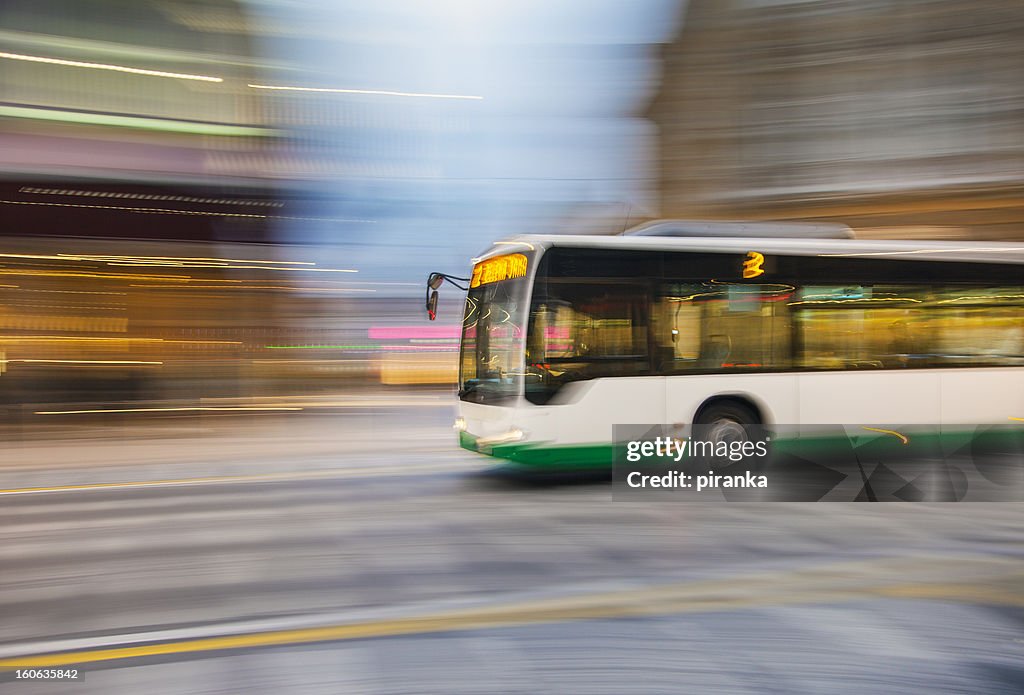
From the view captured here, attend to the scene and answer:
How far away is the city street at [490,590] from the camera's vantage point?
3.65 metres

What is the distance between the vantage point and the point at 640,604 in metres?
4.57

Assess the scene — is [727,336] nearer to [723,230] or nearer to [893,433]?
[723,230]

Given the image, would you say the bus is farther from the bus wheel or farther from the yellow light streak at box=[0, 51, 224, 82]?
the yellow light streak at box=[0, 51, 224, 82]

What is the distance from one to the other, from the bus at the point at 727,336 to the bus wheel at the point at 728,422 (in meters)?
0.02

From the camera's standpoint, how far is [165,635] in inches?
163

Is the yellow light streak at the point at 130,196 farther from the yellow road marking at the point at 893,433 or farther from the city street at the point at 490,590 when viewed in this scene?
the yellow road marking at the point at 893,433

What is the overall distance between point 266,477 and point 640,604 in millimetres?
5952

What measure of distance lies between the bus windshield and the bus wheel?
2.01 meters

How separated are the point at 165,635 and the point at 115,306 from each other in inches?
363

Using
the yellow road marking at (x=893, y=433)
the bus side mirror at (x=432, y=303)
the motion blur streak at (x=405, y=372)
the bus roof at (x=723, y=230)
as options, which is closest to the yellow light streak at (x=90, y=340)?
the motion blur streak at (x=405, y=372)

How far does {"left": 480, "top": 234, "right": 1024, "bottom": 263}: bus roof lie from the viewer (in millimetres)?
8312

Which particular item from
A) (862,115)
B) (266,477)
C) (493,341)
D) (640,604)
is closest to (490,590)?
(640,604)

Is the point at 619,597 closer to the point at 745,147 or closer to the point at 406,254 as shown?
the point at 406,254

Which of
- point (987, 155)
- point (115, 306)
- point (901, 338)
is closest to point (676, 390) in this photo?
point (901, 338)
